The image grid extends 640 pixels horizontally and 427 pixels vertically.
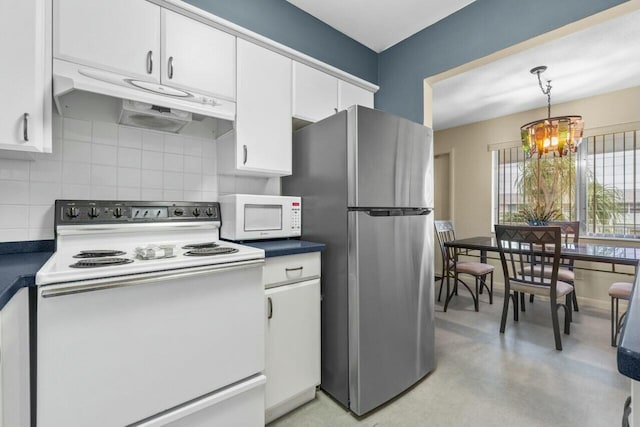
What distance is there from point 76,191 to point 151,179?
14.3 inches

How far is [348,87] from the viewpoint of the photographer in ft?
7.95

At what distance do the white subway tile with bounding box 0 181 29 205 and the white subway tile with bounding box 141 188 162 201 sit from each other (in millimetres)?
496

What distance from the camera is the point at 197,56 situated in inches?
64.9

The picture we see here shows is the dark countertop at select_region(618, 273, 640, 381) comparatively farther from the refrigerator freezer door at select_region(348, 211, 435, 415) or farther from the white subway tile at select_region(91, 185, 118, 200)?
the white subway tile at select_region(91, 185, 118, 200)

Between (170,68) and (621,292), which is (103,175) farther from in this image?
(621,292)

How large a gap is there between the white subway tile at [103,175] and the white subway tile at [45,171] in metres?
0.14

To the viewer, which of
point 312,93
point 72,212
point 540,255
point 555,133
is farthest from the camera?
point 555,133

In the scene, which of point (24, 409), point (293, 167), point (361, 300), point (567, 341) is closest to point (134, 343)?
point (24, 409)

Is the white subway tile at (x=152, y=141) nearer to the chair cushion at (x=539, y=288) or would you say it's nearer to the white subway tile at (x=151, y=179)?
the white subway tile at (x=151, y=179)

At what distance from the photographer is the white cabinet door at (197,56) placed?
157cm

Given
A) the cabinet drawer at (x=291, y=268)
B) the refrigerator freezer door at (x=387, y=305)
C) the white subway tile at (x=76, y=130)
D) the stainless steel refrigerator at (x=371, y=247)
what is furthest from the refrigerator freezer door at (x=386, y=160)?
the white subway tile at (x=76, y=130)

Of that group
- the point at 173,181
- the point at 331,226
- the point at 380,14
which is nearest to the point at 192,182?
the point at 173,181

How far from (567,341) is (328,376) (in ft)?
7.31

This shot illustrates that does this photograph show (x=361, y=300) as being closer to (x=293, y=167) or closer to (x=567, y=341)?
(x=293, y=167)
